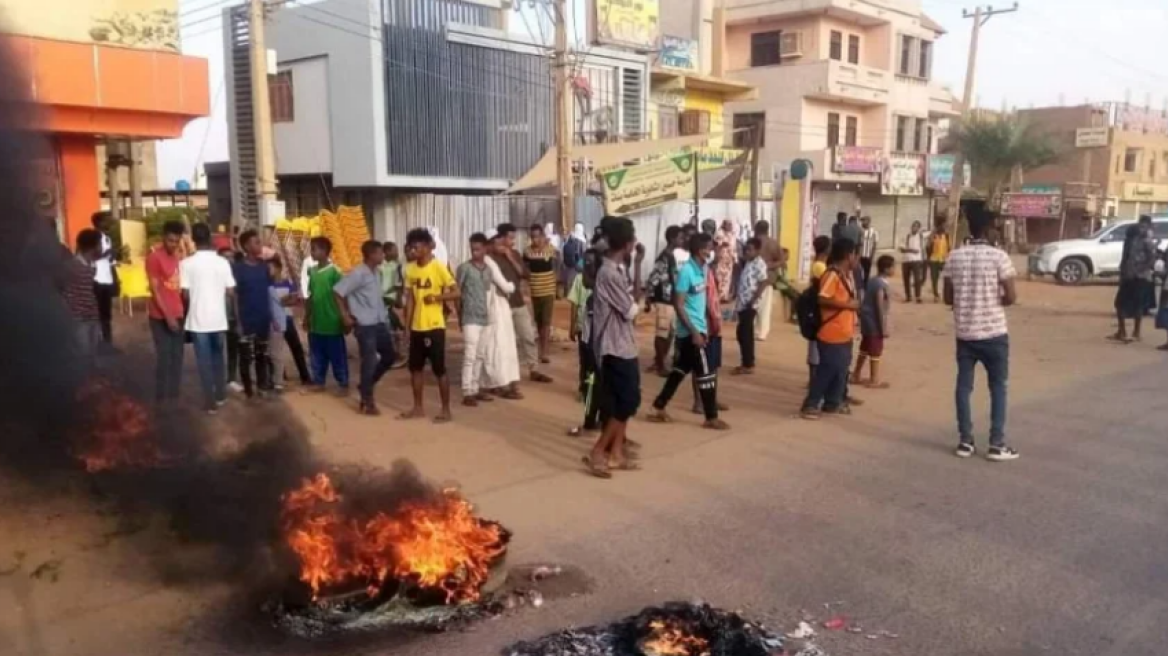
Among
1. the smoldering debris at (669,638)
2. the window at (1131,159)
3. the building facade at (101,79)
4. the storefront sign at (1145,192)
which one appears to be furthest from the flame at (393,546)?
the window at (1131,159)

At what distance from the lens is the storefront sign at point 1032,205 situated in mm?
33719

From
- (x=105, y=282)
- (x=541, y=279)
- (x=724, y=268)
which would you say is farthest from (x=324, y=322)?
(x=724, y=268)

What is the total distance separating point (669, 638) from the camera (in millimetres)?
3479

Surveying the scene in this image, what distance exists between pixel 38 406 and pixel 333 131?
1454 centimetres

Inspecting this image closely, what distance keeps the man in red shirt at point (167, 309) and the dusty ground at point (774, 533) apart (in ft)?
3.69

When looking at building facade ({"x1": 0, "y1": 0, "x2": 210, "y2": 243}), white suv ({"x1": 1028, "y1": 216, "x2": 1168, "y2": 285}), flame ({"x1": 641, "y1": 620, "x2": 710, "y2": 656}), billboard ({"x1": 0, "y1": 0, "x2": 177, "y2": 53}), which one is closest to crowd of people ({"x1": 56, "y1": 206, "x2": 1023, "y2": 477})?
flame ({"x1": 641, "y1": 620, "x2": 710, "y2": 656})

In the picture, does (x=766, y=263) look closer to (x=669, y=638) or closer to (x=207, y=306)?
(x=207, y=306)

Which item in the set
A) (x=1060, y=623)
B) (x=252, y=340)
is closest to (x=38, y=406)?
(x=252, y=340)

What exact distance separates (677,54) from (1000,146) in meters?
19.2

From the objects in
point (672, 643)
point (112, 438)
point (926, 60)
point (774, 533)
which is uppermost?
point (926, 60)

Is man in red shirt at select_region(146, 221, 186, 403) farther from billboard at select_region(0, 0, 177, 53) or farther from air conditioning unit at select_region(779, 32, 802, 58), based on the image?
air conditioning unit at select_region(779, 32, 802, 58)

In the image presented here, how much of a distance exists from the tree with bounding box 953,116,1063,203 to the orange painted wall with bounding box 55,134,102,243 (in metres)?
34.4

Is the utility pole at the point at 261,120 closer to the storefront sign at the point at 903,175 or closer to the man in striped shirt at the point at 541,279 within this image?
the man in striped shirt at the point at 541,279

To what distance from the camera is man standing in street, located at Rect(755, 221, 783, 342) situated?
10516 mm
